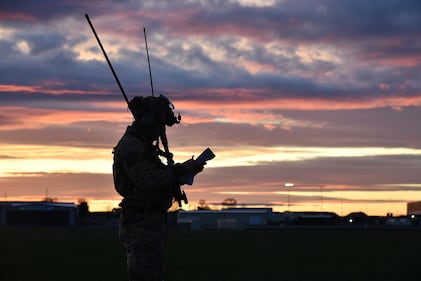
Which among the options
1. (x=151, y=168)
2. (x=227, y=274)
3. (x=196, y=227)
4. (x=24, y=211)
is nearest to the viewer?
(x=151, y=168)

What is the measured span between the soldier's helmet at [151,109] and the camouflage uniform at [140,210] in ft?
0.50

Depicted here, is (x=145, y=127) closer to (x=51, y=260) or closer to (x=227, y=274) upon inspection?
(x=227, y=274)

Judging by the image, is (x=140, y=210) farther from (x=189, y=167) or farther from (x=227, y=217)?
(x=227, y=217)

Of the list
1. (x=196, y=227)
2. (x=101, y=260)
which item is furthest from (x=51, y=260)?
(x=196, y=227)

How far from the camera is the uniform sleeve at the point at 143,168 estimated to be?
8.52m

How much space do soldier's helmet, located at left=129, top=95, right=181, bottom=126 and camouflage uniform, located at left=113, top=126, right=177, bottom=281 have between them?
0.50 ft

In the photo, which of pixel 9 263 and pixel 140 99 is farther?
pixel 9 263

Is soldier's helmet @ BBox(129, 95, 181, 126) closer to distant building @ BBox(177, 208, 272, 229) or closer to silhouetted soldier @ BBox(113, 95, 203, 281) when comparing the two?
silhouetted soldier @ BBox(113, 95, 203, 281)

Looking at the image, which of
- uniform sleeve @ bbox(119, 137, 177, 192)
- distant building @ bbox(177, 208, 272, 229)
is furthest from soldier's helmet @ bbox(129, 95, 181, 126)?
distant building @ bbox(177, 208, 272, 229)

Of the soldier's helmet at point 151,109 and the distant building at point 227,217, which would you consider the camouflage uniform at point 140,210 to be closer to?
the soldier's helmet at point 151,109

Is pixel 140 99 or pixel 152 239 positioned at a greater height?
pixel 140 99

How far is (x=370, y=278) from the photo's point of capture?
2478 centimetres

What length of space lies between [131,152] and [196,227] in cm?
11823

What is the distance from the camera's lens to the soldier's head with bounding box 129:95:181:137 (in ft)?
29.8
